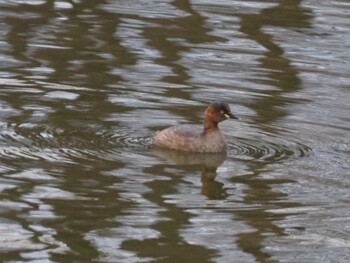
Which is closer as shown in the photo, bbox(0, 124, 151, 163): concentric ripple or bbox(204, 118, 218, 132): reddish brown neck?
bbox(0, 124, 151, 163): concentric ripple

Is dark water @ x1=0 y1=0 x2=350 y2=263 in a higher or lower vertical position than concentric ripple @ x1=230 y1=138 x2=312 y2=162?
higher

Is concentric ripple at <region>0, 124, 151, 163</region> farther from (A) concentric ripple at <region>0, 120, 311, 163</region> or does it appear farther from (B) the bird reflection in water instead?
(B) the bird reflection in water

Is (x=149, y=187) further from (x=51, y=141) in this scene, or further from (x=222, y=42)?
(x=222, y=42)

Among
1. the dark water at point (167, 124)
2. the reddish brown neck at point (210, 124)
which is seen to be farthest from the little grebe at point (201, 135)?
the dark water at point (167, 124)

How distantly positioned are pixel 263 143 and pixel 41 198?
2.56m

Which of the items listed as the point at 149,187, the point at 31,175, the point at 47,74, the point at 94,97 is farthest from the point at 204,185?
the point at 47,74

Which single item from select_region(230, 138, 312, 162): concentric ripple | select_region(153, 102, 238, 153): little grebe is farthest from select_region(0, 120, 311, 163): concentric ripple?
select_region(153, 102, 238, 153): little grebe

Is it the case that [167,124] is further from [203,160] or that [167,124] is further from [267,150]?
[267,150]

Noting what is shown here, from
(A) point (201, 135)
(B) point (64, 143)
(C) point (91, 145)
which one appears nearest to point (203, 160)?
(A) point (201, 135)

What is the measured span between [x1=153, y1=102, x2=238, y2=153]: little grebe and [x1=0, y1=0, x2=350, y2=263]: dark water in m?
0.11

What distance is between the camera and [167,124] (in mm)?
13234

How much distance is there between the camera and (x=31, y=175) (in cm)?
1130

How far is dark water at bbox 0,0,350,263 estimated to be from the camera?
9961mm

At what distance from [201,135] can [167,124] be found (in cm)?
71
